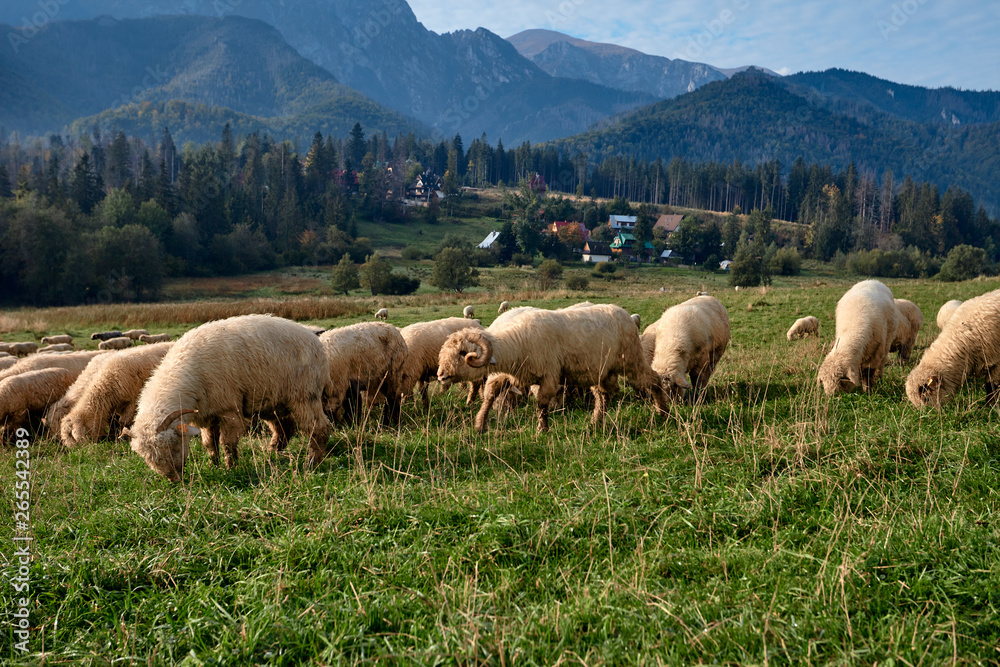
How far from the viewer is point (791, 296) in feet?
93.4

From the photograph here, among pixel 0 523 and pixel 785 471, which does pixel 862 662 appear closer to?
pixel 785 471

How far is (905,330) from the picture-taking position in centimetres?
1366

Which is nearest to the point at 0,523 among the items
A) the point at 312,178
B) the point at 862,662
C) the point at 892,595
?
the point at 862,662

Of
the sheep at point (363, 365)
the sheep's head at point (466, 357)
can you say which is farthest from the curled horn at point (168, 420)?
the sheep's head at point (466, 357)

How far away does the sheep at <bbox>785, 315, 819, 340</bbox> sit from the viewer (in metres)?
19.4

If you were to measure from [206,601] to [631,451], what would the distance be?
4.96m

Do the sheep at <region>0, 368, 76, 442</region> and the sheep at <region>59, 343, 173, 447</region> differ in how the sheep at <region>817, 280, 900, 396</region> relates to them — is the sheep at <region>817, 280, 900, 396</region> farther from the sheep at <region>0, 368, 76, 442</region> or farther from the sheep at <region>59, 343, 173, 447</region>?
the sheep at <region>0, 368, 76, 442</region>

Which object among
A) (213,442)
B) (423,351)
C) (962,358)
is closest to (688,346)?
(962,358)

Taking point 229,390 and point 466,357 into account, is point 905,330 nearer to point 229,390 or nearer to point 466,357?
point 466,357

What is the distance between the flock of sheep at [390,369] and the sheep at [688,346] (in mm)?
32

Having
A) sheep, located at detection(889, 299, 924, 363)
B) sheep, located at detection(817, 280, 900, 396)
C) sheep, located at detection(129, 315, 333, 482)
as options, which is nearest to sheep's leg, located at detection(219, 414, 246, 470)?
sheep, located at detection(129, 315, 333, 482)

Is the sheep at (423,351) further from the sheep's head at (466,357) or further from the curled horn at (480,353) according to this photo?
the curled horn at (480,353)

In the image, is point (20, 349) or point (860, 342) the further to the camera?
point (20, 349)

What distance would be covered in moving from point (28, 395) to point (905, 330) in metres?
19.9
